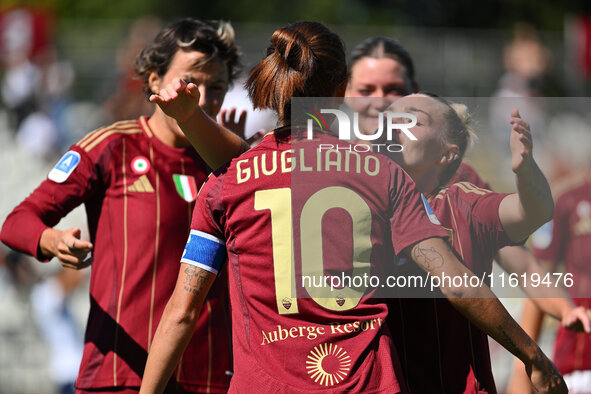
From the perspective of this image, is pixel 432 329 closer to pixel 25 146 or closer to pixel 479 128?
pixel 479 128

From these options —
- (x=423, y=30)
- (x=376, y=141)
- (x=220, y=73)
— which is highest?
(x=423, y=30)

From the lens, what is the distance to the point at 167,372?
9.74 feet

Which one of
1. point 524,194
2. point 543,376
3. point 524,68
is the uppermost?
point 524,68

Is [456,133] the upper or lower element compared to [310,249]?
upper

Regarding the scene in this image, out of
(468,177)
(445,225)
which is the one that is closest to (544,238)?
(468,177)

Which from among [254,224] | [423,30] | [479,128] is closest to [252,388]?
[254,224]

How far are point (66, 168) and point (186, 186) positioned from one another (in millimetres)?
494

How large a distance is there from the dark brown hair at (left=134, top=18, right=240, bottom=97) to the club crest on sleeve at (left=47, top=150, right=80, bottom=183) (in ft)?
1.51

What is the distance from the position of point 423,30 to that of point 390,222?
47.9ft

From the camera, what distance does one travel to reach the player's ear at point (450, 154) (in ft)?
10.7

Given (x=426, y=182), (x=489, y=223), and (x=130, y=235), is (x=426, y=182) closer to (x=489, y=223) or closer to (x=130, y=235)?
(x=489, y=223)

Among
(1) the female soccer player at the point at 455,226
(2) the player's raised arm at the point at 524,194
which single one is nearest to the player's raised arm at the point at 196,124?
(1) the female soccer player at the point at 455,226

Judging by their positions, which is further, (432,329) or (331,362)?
(432,329)

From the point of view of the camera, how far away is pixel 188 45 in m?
3.87
